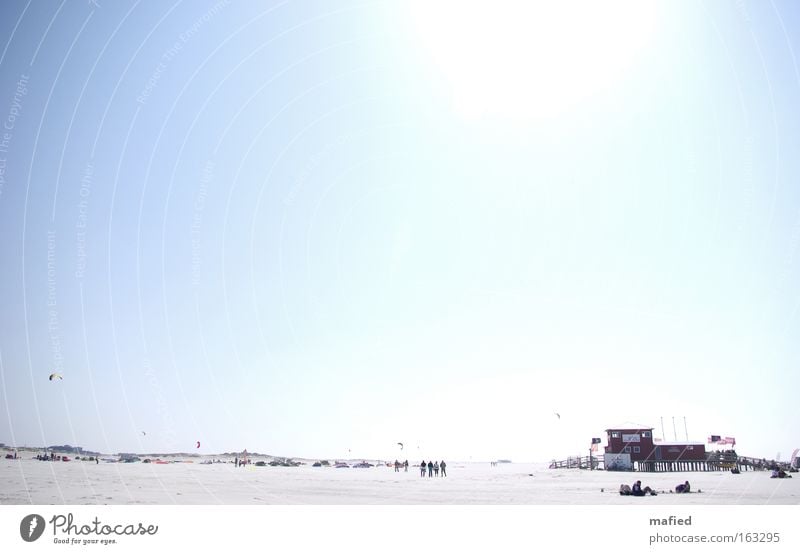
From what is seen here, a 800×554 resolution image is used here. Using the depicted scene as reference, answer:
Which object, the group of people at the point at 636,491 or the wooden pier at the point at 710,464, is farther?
the wooden pier at the point at 710,464

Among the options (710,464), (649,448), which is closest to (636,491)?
(649,448)

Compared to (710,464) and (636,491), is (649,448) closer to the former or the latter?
(710,464)

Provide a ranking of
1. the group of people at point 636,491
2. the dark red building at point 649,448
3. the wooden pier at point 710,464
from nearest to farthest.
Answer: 1. the group of people at point 636,491
2. the wooden pier at point 710,464
3. the dark red building at point 649,448

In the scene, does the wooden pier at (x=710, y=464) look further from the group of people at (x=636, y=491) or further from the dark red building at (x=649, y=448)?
the group of people at (x=636, y=491)

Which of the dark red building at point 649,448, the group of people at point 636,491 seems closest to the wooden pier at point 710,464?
the dark red building at point 649,448

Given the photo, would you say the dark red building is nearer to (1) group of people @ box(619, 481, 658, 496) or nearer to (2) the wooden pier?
(2) the wooden pier

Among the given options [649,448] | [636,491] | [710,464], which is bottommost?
[710,464]

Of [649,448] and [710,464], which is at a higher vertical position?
[649,448]

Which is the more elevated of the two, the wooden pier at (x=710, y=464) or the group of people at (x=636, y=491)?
the group of people at (x=636, y=491)
